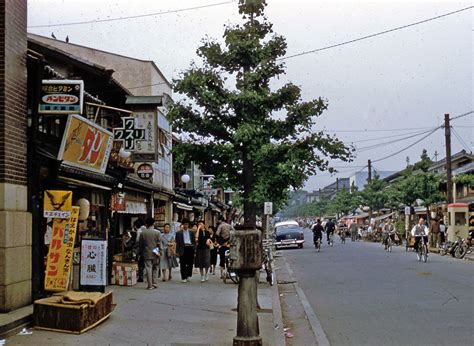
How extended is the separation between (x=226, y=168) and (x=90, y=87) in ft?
22.3

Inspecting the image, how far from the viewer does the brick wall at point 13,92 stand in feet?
31.4

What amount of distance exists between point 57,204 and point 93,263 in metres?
1.29

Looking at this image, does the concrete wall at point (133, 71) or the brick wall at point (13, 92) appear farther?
the concrete wall at point (133, 71)

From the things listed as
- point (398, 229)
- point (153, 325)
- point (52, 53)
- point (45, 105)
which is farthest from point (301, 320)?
point (398, 229)

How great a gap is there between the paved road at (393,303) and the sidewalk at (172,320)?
1.05 metres

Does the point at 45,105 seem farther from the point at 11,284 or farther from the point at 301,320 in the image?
the point at 301,320

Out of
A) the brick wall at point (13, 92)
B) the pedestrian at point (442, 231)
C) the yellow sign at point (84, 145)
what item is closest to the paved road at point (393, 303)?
the brick wall at point (13, 92)

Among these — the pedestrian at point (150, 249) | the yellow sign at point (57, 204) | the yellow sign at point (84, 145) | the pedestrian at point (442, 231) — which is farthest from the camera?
the pedestrian at point (442, 231)

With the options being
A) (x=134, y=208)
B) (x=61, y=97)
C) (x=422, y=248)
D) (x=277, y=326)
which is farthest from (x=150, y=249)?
(x=422, y=248)

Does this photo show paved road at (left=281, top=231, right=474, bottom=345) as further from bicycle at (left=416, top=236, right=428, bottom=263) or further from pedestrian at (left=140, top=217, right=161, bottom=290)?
pedestrian at (left=140, top=217, right=161, bottom=290)

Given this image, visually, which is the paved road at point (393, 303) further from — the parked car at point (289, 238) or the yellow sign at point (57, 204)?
the parked car at point (289, 238)

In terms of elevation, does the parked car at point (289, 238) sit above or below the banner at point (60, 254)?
below

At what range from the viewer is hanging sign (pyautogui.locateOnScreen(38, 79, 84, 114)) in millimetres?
10664

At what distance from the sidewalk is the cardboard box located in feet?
0.85
